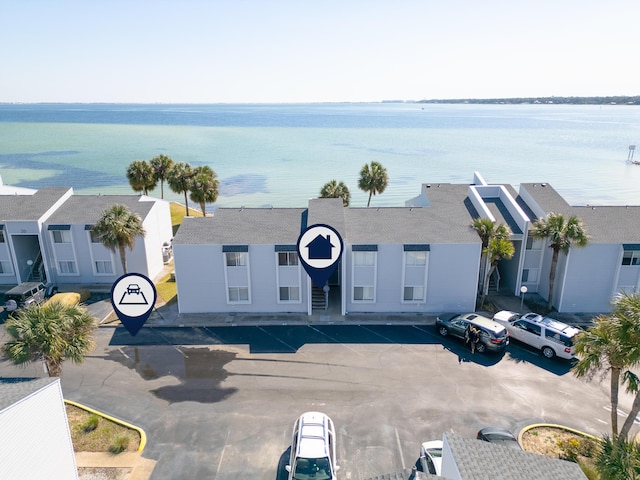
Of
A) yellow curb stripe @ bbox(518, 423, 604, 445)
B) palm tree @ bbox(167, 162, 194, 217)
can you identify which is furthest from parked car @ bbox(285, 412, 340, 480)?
palm tree @ bbox(167, 162, 194, 217)

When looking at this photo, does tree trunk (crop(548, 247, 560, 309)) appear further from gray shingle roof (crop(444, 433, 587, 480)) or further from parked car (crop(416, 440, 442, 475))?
gray shingle roof (crop(444, 433, 587, 480))

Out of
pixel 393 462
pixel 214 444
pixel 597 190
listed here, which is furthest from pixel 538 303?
pixel 597 190

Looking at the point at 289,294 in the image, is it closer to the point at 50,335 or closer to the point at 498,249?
the point at 498,249

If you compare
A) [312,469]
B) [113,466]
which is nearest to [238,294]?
[113,466]

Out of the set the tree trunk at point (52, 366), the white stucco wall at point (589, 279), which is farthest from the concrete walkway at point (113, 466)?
the white stucco wall at point (589, 279)

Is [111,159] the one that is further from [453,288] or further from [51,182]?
[453,288]

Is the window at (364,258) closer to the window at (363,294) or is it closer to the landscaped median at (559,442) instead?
the window at (363,294)
